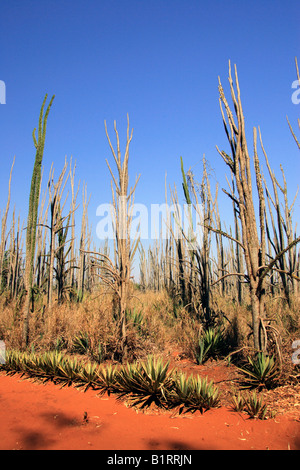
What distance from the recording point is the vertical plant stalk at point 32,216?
657 centimetres

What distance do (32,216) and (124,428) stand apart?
5.03m

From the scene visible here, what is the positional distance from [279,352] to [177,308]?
4.30 meters

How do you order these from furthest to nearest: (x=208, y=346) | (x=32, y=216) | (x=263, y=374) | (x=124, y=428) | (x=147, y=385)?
(x=32, y=216) < (x=208, y=346) < (x=263, y=374) < (x=147, y=385) < (x=124, y=428)

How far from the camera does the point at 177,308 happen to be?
831 cm

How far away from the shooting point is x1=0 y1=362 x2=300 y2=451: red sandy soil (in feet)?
9.64

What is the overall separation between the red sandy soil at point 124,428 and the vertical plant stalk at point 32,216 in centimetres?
252

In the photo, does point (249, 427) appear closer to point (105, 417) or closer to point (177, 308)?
point (105, 417)

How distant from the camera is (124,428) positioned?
10.9ft

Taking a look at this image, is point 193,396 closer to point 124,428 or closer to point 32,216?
point 124,428

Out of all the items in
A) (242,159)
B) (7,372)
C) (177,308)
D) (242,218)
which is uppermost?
(242,159)

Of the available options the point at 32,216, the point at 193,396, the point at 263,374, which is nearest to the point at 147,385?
the point at 193,396

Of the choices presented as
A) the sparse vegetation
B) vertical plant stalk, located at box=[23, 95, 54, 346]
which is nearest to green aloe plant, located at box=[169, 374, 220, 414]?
the sparse vegetation
